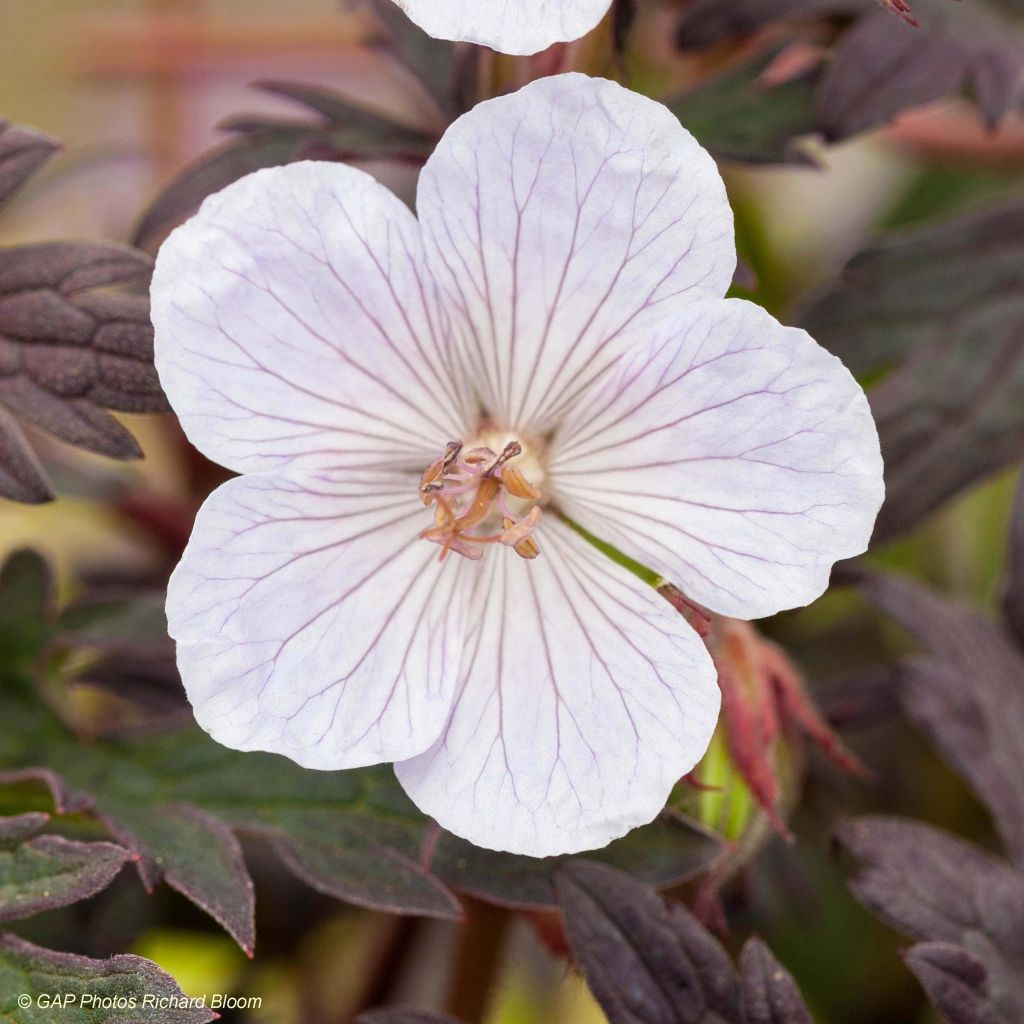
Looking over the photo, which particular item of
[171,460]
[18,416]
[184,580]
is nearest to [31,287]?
[18,416]

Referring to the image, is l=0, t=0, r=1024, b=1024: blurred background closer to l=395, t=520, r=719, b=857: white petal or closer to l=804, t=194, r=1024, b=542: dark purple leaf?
l=804, t=194, r=1024, b=542: dark purple leaf

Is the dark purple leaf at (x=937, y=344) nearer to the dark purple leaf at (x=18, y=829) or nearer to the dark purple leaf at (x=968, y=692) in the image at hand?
the dark purple leaf at (x=968, y=692)

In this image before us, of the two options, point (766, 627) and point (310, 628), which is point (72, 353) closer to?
point (310, 628)

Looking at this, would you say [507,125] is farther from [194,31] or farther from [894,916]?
[194,31]

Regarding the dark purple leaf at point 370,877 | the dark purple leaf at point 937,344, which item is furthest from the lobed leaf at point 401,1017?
the dark purple leaf at point 937,344

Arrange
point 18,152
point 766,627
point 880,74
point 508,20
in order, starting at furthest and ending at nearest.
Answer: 1. point 766,627
2. point 880,74
3. point 18,152
4. point 508,20

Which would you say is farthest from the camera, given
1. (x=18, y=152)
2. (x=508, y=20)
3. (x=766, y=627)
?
(x=766, y=627)

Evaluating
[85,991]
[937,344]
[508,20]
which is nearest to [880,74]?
[937,344]
